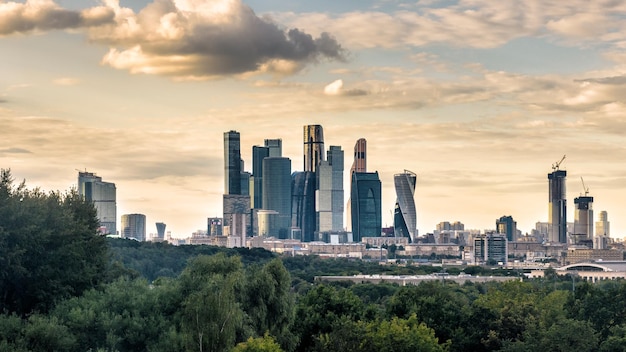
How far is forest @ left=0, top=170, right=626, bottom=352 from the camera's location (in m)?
46.2

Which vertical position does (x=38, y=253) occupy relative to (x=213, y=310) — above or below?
above

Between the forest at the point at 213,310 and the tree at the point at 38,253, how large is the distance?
0.07 metres

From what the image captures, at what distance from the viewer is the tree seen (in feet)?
168

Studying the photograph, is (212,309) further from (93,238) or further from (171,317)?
(93,238)

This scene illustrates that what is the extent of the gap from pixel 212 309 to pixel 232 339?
1695mm

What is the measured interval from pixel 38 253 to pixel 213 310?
12.4 metres

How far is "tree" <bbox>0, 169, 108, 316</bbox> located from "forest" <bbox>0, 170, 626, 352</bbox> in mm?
Result: 67

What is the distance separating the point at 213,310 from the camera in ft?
148

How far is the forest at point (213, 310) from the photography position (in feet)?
152

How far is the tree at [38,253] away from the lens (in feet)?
168

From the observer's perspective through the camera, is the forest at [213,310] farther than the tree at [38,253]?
No

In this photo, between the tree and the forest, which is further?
the tree

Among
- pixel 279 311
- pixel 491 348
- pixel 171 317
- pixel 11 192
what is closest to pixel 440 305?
pixel 491 348

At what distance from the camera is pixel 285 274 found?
56.4m
